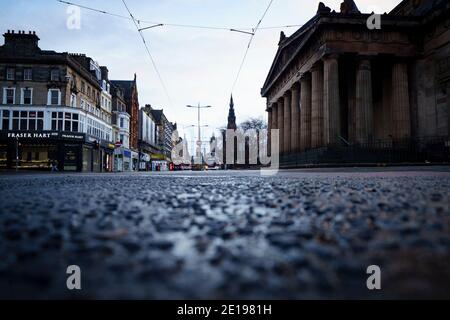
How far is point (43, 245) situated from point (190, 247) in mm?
307

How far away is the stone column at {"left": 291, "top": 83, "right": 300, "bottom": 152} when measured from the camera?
105ft

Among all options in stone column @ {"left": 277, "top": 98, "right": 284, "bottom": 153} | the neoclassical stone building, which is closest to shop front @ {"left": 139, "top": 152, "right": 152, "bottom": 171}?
stone column @ {"left": 277, "top": 98, "right": 284, "bottom": 153}

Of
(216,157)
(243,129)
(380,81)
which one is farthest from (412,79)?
(216,157)

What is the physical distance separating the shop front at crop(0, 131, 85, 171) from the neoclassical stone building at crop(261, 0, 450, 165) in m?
23.9

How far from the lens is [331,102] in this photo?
914 inches

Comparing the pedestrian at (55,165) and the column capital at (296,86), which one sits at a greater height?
the column capital at (296,86)

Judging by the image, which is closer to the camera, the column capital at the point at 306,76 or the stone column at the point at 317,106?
the stone column at the point at 317,106

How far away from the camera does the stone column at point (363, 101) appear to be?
22.8m

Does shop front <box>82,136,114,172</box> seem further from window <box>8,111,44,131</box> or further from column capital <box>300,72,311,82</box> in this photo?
column capital <box>300,72,311,82</box>

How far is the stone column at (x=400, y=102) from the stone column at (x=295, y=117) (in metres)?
9.86

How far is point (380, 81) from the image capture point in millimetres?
27984

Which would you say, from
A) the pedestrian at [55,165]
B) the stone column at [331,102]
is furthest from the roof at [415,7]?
the pedestrian at [55,165]

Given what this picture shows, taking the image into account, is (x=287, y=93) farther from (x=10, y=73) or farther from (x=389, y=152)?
(x=10, y=73)

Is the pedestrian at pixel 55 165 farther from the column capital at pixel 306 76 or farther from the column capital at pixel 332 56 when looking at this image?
the column capital at pixel 332 56
